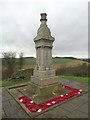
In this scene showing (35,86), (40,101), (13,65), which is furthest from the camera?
(13,65)

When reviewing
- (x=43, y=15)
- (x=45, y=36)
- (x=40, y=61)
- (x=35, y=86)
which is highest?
(x=43, y=15)

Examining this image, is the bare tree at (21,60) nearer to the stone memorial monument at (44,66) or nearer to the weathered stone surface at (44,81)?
the stone memorial monument at (44,66)

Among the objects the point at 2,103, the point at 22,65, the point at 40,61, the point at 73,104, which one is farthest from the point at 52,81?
the point at 22,65

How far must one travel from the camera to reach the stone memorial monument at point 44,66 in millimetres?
5570

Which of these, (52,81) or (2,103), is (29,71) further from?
(2,103)

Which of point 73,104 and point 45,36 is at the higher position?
point 45,36

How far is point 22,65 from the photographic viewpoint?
24.0 m

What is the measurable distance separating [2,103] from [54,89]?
2695 millimetres

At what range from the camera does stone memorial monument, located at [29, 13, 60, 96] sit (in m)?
5.57

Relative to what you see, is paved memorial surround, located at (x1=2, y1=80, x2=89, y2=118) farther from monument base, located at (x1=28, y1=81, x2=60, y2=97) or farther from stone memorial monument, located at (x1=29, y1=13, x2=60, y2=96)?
stone memorial monument, located at (x1=29, y1=13, x2=60, y2=96)

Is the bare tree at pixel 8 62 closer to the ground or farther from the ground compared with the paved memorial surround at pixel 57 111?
farther from the ground

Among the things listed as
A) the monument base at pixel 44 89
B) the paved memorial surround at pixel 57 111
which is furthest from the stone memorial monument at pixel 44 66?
the paved memorial surround at pixel 57 111

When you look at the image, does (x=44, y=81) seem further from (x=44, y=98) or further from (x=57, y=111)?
(x=57, y=111)

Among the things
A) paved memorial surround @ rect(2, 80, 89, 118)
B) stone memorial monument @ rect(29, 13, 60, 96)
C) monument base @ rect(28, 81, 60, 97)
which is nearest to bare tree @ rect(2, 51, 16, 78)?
stone memorial monument @ rect(29, 13, 60, 96)
